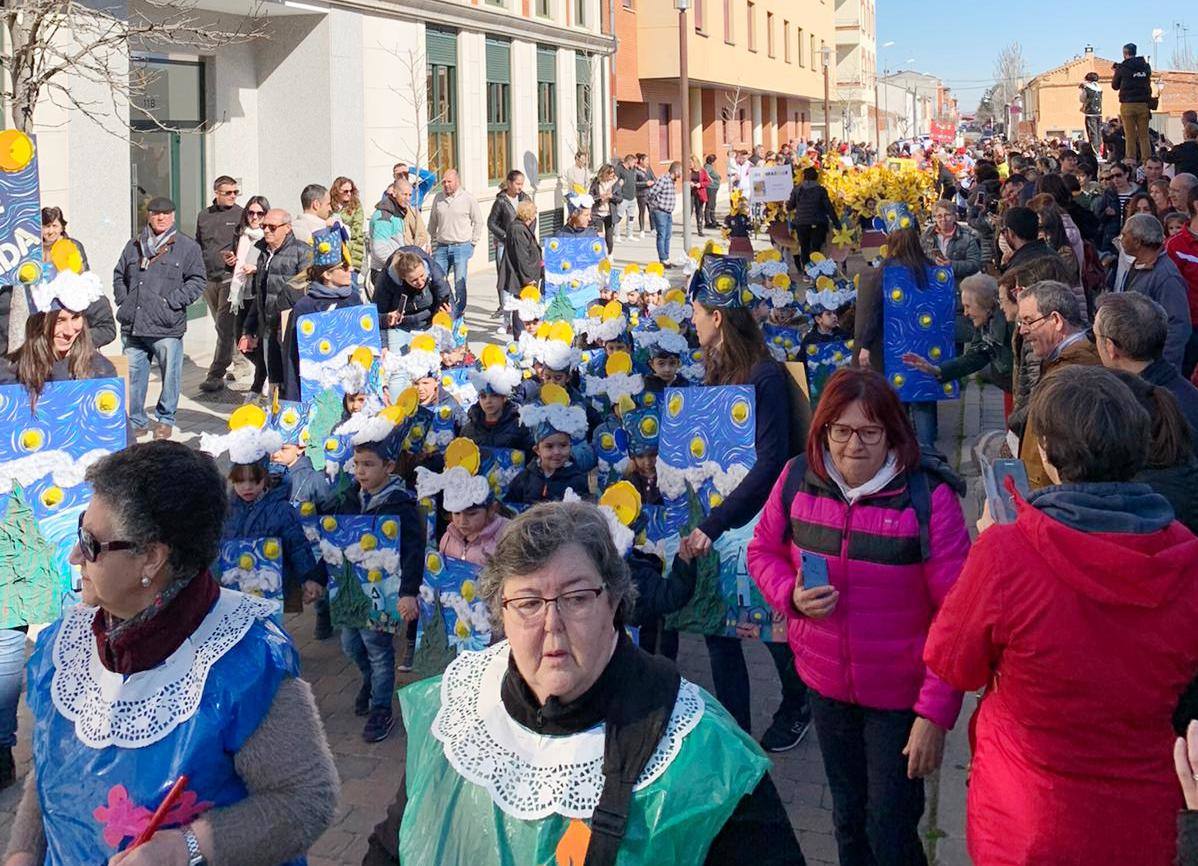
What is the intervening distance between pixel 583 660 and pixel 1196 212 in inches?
271

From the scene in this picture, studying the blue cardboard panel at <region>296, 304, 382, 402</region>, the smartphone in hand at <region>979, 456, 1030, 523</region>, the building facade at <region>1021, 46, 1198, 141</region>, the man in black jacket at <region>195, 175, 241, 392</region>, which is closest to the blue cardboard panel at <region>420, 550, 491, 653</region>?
the smartphone in hand at <region>979, 456, 1030, 523</region>

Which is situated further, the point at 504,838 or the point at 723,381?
the point at 723,381

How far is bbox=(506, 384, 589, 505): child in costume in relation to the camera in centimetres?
567

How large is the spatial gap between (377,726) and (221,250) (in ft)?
23.9

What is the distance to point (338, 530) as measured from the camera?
5293mm

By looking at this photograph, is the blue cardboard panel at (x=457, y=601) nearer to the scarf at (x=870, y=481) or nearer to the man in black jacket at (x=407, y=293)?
the scarf at (x=870, y=481)

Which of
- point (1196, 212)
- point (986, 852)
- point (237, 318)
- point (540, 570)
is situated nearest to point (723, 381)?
point (986, 852)

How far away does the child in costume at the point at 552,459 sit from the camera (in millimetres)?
5668

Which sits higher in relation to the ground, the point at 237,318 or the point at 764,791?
the point at 237,318

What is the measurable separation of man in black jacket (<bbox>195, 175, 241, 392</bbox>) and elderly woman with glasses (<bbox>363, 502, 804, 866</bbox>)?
31.1ft

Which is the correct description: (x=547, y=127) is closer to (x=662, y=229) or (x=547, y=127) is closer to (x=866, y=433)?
(x=662, y=229)

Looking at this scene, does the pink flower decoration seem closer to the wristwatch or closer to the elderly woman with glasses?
the wristwatch

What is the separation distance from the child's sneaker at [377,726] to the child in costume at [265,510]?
0.55 metres

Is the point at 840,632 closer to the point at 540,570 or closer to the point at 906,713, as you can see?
the point at 906,713
